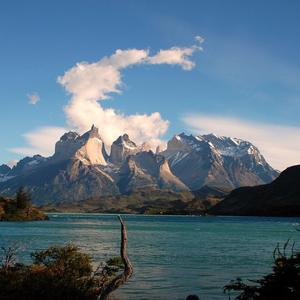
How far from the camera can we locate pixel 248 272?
73438mm

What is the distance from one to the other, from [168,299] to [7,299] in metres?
19.8

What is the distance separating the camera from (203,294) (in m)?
54.6

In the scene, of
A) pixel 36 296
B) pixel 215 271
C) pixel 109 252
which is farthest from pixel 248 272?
pixel 36 296

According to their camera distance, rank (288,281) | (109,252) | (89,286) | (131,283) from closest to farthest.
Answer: (288,281) < (89,286) < (131,283) < (109,252)

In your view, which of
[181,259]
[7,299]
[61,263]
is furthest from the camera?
[181,259]

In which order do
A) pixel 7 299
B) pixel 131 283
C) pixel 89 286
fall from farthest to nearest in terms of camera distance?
pixel 131 283 < pixel 89 286 < pixel 7 299

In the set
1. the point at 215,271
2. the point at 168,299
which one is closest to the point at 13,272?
the point at 168,299

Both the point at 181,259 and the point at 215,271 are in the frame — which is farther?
the point at 181,259

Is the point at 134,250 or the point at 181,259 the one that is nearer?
the point at 181,259

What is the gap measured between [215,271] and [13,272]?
1571 inches

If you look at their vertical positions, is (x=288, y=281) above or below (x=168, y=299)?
above

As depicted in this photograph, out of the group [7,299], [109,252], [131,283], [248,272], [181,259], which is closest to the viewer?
[7,299]

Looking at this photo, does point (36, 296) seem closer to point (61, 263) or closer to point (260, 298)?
point (61, 263)

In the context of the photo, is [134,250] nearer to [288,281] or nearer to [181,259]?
[181,259]
